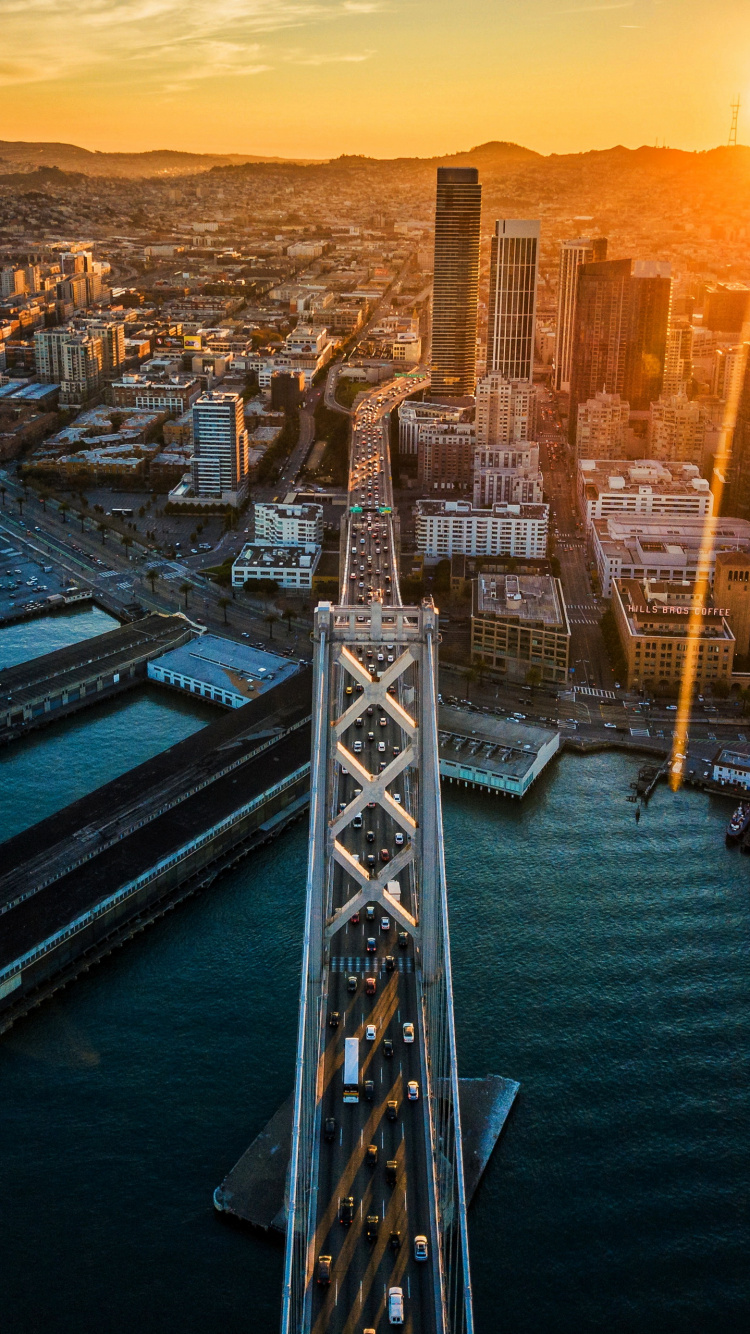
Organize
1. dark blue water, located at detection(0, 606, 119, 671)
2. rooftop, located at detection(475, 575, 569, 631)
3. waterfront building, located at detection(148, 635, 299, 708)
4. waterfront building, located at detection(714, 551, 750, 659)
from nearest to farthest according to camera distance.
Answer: waterfront building, located at detection(148, 635, 299, 708)
rooftop, located at detection(475, 575, 569, 631)
waterfront building, located at detection(714, 551, 750, 659)
dark blue water, located at detection(0, 606, 119, 671)

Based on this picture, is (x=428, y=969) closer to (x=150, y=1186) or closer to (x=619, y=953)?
(x=150, y=1186)

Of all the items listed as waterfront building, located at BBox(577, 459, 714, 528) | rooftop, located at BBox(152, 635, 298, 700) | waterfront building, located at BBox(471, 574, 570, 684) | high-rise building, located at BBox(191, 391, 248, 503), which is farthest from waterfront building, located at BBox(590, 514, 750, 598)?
high-rise building, located at BBox(191, 391, 248, 503)

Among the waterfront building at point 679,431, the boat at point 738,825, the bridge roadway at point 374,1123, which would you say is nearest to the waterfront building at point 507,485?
the waterfront building at point 679,431

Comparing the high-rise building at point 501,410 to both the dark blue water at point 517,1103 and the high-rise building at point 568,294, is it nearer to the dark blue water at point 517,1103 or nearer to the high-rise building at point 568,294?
the high-rise building at point 568,294

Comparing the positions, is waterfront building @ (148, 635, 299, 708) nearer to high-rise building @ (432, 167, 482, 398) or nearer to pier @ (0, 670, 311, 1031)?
pier @ (0, 670, 311, 1031)

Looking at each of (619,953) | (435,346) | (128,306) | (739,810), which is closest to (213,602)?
(739,810)

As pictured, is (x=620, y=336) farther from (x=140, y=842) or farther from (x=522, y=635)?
(x=140, y=842)
